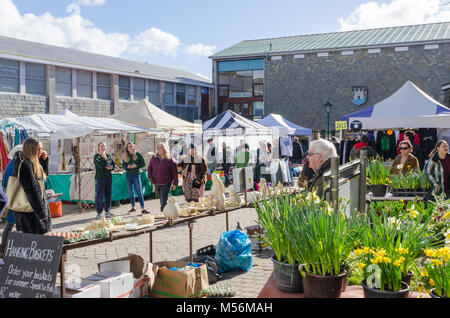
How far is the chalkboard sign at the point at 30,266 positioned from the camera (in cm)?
384

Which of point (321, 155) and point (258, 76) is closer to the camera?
point (321, 155)

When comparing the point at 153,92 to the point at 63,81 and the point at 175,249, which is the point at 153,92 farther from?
the point at 175,249

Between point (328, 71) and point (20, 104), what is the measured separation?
63.7ft

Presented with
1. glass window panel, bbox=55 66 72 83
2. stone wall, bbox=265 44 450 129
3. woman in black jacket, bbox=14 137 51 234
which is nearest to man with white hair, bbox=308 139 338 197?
woman in black jacket, bbox=14 137 51 234

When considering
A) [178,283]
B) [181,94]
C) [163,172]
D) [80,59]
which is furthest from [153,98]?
[178,283]

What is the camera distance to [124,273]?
4410mm

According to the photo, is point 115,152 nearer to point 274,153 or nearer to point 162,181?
point 274,153

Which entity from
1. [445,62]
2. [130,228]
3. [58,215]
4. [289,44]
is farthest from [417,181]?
[289,44]

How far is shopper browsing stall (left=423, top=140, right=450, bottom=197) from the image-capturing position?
6371 mm

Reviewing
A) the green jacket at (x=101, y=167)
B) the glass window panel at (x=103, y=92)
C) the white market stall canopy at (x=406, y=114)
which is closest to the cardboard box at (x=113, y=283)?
the green jacket at (x=101, y=167)

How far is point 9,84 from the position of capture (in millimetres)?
22156

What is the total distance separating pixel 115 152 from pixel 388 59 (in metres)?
20.4

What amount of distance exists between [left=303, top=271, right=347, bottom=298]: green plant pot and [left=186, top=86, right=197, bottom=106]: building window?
31.5 meters

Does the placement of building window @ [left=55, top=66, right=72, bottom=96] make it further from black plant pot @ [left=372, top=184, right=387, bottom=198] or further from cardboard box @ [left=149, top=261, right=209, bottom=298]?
cardboard box @ [left=149, top=261, right=209, bottom=298]
